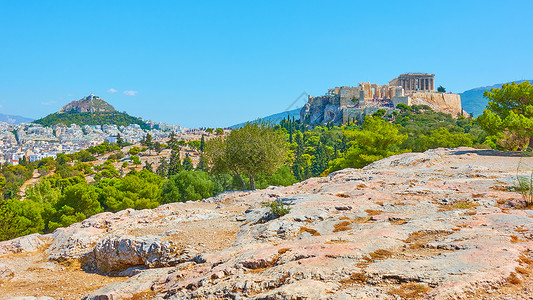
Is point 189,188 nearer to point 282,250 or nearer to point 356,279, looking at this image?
point 282,250

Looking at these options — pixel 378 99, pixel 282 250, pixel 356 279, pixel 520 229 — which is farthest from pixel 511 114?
pixel 378 99

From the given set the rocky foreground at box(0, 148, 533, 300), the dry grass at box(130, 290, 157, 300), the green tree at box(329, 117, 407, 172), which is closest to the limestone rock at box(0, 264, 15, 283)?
the rocky foreground at box(0, 148, 533, 300)

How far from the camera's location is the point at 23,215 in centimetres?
3244

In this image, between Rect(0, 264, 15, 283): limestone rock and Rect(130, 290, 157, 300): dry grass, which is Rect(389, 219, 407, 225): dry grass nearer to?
Rect(130, 290, 157, 300): dry grass

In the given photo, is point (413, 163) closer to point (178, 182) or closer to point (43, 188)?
point (178, 182)

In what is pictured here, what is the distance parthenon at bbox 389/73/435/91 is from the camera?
148875mm

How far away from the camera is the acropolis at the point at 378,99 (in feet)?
425

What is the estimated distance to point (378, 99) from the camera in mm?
138875

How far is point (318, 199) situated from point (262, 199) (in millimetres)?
4446

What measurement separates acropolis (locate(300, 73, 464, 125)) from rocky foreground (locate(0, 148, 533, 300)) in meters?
116

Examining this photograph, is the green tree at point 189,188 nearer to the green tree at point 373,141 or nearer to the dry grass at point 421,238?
the green tree at point 373,141

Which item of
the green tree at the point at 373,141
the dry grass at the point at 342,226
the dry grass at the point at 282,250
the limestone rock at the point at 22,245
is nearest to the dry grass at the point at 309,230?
the dry grass at the point at 342,226

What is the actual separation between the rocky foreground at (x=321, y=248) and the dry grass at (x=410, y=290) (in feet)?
0.09

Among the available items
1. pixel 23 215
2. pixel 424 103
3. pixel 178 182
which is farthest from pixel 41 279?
pixel 424 103
